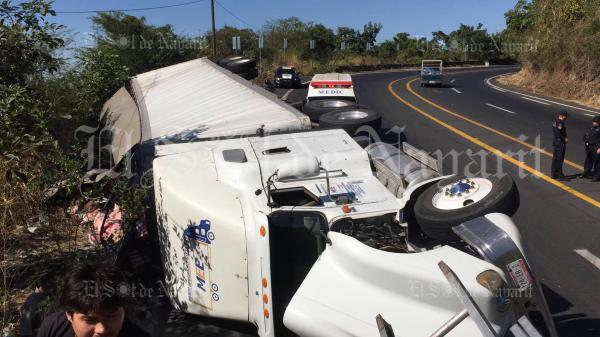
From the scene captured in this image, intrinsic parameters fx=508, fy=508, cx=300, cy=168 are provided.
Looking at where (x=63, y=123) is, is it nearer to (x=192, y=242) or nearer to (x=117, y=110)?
(x=117, y=110)

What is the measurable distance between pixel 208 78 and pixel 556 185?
8461 mm

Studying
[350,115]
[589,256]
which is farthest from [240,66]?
[589,256]

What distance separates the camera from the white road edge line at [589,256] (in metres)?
7.07

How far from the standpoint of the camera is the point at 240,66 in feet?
64.1

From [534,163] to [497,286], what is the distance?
9.96 metres

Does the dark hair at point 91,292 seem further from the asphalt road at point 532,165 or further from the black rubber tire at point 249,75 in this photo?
the black rubber tire at point 249,75

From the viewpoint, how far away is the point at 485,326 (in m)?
3.09

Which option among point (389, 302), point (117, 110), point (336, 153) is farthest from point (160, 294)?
point (117, 110)

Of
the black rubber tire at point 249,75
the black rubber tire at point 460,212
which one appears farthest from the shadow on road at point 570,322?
the black rubber tire at point 249,75

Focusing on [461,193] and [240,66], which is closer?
[461,193]

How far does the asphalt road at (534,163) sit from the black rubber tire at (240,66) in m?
5.69

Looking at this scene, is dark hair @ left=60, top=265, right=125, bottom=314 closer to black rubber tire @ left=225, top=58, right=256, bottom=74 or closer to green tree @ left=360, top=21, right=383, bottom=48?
black rubber tire @ left=225, top=58, right=256, bottom=74

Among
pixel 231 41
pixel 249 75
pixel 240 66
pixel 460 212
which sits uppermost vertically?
pixel 231 41

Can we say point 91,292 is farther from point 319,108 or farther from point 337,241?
point 319,108
